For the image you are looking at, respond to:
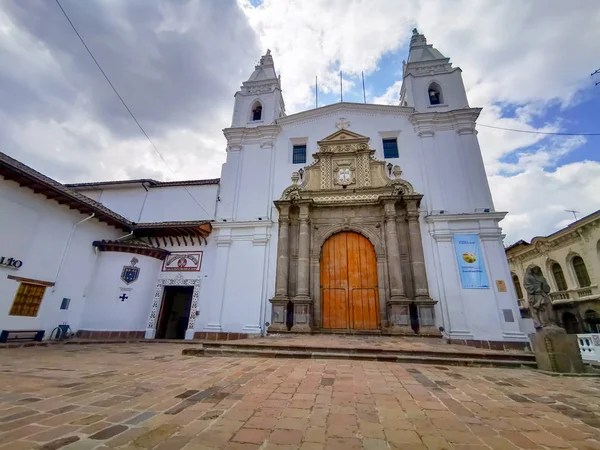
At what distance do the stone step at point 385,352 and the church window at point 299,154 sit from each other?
9.62 m

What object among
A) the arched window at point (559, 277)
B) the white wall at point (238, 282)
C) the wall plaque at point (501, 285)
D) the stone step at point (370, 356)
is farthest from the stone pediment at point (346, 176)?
the arched window at point (559, 277)

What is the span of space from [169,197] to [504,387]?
15082 millimetres

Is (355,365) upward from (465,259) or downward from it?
downward

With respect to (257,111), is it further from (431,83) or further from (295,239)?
(431,83)

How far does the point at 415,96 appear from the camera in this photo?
14.5m

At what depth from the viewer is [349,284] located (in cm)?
1120

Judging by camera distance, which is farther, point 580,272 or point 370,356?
point 580,272

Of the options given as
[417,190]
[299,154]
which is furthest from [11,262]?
[417,190]

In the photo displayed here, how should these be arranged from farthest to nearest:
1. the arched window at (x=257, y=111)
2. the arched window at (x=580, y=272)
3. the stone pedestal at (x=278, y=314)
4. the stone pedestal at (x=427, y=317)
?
1. the arched window at (x=580, y=272)
2. the arched window at (x=257, y=111)
3. the stone pedestal at (x=278, y=314)
4. the stone pedestal at (x=427, y=317)

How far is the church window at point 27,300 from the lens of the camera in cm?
881

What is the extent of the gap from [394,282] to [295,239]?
4567 mm

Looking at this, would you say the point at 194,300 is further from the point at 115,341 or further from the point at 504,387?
the point at 504,387

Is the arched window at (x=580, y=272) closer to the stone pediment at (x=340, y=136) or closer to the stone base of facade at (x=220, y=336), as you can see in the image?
the stone pediment at (x=340, y=136)

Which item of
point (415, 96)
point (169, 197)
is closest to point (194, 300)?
point (169, 197)
